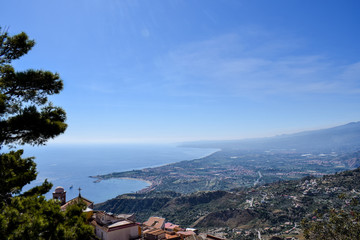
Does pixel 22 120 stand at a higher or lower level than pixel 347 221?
higher

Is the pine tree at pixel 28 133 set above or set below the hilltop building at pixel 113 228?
above

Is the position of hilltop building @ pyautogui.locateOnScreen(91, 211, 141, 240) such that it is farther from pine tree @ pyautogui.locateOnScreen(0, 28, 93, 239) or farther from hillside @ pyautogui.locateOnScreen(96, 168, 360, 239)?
hillside @ pyautogui.locateOnScreen(96, 168, 360, 239)

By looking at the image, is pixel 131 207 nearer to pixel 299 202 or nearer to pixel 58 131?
pixel 299 202

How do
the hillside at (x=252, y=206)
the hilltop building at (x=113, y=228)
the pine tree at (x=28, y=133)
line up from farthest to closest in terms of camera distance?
the hillside at (x=252, y=206), the hilltop building at (x=113, y=228), the pine tree at (x=28, y=133)

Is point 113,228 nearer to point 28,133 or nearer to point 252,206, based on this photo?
point 28,133

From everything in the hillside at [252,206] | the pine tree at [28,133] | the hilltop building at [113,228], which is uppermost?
the pine tree at [28,133]

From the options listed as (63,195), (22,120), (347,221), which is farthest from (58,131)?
(347,221)

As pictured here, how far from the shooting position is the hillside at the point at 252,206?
39.5 meters

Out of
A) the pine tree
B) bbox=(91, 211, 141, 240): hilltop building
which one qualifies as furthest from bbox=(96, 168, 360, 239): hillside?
the pine tree

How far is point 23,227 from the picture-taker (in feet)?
15.3

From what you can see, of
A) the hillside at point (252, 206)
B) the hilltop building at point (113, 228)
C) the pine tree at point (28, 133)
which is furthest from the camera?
the hillside at point (252, 206)

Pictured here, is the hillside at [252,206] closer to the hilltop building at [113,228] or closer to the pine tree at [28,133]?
the hilltop building at [113,228]

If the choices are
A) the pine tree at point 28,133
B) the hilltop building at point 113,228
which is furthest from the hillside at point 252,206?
the pine tree at point 28,133

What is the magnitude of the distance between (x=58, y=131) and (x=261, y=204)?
51.1 metres
